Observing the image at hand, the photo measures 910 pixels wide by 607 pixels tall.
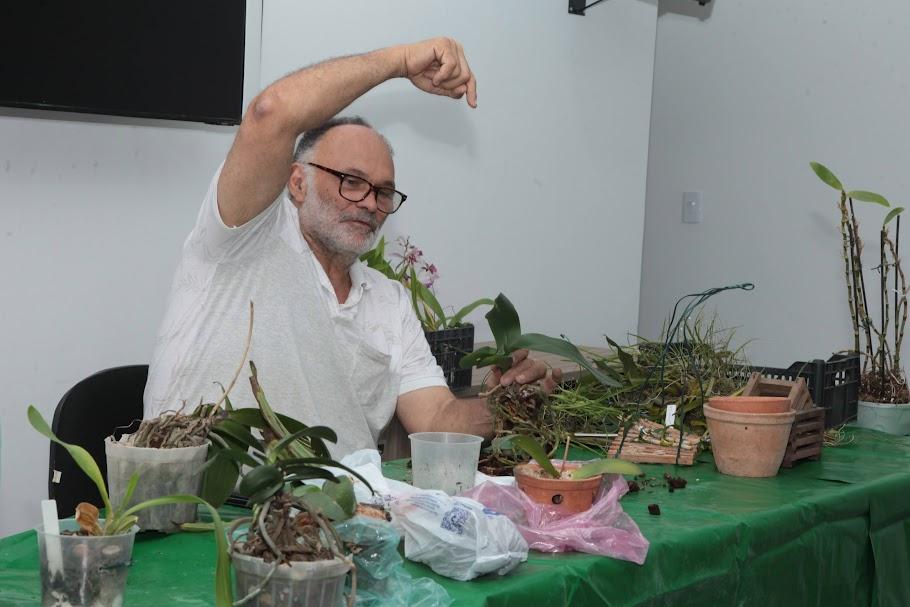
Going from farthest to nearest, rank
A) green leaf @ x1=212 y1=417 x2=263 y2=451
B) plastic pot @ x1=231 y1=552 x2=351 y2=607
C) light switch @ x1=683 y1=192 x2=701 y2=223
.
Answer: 1. light switch @ x1=683 y1=192 x2=701 y2=223
2. green leaf @ x1=212 y1=417 x2=263 y2=451
3. plastic pot @ x1=231 y1=552 x2=351 y2=607

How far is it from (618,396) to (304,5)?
1378 mm

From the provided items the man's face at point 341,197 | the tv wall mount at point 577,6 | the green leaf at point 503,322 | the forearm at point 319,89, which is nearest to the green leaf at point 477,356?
the green leaf at point 503,322

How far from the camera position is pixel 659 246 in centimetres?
513

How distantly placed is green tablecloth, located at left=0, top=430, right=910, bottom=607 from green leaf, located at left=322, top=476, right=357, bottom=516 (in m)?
0.18

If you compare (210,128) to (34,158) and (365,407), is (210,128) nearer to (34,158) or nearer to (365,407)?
(34,158)

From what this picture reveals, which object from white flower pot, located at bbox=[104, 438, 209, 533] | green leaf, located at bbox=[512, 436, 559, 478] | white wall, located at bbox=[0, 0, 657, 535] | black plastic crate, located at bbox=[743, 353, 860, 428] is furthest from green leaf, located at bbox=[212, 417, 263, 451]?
black plastic crate, located at bbox=[743, 353, 860, 428]

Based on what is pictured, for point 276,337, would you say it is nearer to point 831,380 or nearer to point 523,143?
point 831,380

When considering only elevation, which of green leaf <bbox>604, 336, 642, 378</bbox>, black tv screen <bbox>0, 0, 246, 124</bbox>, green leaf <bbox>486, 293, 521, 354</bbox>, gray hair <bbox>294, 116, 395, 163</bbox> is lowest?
green leaf <bbox>604, 336, 642, 378</bbox>

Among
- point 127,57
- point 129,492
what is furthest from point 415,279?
point 129,492

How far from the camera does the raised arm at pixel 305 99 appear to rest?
1864mm

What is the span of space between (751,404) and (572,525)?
28.4 inches

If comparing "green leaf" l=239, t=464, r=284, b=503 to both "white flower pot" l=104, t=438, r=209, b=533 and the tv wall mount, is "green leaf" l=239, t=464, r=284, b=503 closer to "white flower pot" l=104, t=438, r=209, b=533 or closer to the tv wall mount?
"white flower pot" l=104, t=438, r=209, b=533

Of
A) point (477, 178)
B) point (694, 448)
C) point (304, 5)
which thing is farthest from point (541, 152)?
point (694, 448)

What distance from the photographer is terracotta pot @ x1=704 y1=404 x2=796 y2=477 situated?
2.00 m
